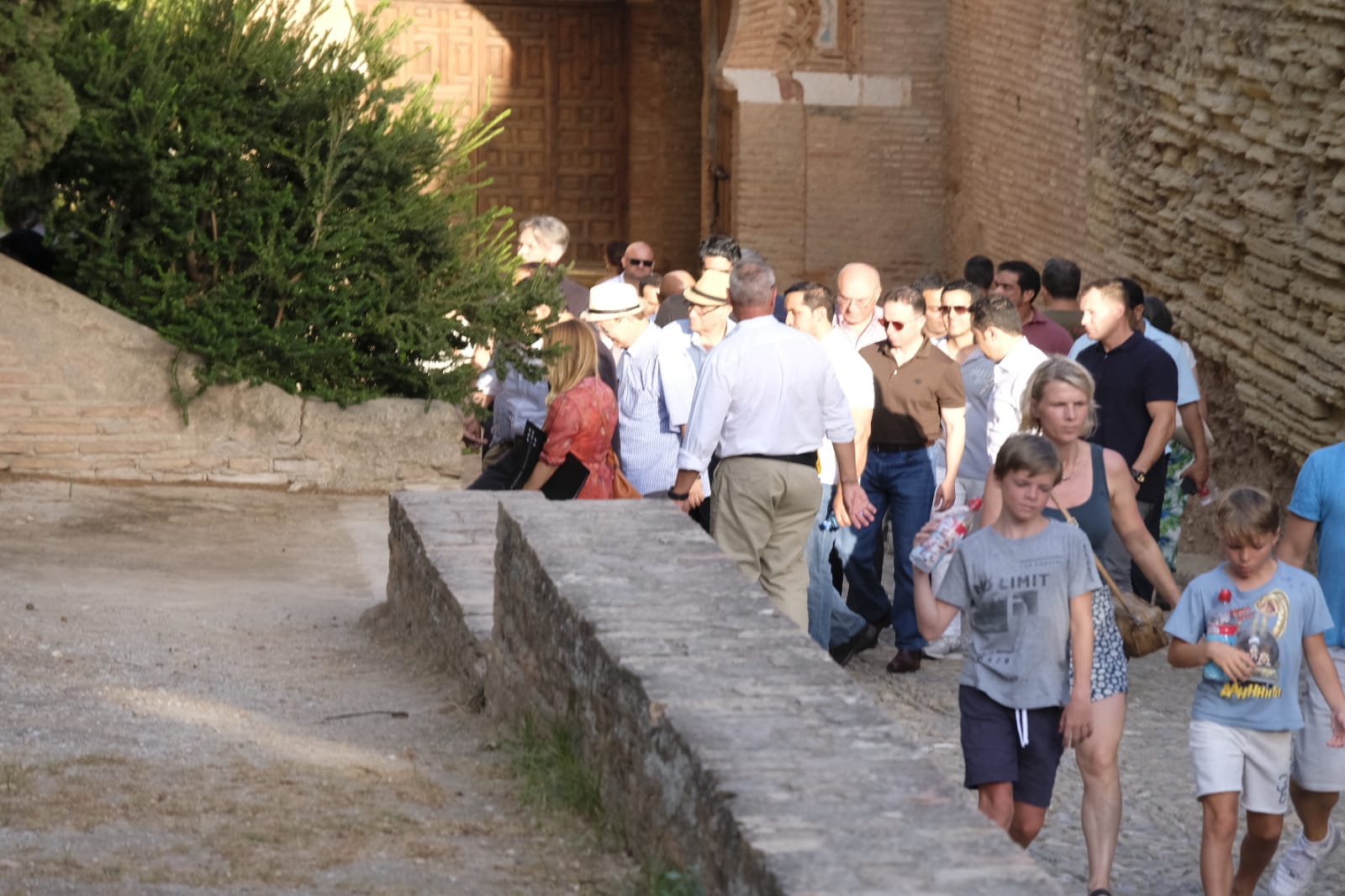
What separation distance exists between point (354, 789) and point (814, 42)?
42.3ft

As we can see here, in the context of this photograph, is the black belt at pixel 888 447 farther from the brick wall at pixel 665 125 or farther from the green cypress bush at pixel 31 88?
the brick wall at pixel 665 125

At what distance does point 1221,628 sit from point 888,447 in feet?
9.88

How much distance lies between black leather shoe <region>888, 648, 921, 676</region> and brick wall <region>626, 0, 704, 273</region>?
13.9 m

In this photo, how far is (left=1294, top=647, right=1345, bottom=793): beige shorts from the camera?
15.9 feet

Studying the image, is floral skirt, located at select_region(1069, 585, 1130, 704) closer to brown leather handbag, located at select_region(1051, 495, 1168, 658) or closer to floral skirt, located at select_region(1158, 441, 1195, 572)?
brown leather handbag, located at select_region(1051, 495, 1168, 658)

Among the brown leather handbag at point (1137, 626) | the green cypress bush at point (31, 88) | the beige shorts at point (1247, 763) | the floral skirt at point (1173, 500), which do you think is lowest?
the floral skirt at point (1173, 500)

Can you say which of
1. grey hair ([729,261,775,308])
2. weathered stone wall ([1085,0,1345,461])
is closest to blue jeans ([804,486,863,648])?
grey hair ([729,261,775,308])

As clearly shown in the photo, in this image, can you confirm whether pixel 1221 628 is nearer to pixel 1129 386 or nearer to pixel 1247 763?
pixel 1247 763

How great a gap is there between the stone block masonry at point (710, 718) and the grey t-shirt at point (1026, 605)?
0.52m

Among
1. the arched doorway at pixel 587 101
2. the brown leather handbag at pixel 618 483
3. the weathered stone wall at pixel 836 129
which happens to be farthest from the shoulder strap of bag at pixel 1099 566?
the arched doorway at pixel 587 101

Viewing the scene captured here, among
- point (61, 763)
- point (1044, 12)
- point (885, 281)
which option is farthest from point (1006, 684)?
point (885, 281)

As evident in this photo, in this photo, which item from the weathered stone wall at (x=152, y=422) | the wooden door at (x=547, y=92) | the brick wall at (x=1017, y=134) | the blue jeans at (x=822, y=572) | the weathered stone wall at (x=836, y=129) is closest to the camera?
the blue jeans at (x=822, y=572)

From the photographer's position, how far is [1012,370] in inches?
291

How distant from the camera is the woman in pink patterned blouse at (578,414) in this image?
6.98 m
